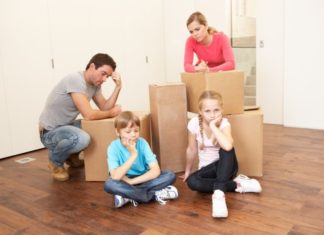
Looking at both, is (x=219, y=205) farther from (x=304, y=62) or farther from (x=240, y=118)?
(x=304, y=62)

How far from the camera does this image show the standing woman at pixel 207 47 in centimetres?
252

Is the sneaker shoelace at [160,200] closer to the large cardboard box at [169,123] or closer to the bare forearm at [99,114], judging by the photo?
the large cardboard box at [169,123]

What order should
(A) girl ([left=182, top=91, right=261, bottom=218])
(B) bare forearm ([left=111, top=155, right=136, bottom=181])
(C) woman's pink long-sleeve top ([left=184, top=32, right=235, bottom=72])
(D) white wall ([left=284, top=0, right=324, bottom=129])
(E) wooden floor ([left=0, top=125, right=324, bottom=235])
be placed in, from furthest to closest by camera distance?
1. (D) white wall ([left=284, top=0, right=324, bottom=129])
2. (C) woman's pink long-sleeve top ([left=184, top=32, right=235, bottom=72])
3. (A) girl ([left=182, top=91, right=261, bottom=218])
4. (B) bare forearm ([left=111, top=155, right=136, bottom=181])
5. (E) wooden floor ([left=0, top=125, right=324, bottom=235])

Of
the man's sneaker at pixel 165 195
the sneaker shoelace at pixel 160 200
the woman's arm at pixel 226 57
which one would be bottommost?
the sneaker shoelace at pixel 160 200

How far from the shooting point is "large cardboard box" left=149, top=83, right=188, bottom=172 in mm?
2441

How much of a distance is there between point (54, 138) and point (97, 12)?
1.87 metres

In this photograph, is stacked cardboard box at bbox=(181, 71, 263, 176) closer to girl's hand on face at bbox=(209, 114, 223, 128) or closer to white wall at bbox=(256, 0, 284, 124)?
girl's hand on face at bbox=(209, 114, 223, 128)

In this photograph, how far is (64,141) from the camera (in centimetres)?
240

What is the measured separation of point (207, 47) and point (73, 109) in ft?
3.73

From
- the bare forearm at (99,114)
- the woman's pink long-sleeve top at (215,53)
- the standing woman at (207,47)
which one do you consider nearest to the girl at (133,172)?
the bare forearm at (99,114)

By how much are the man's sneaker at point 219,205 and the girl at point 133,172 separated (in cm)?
27

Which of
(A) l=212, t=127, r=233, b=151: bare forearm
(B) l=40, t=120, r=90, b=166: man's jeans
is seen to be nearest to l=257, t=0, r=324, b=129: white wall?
(A) l=212, t=127, r=233, b=151: bare forearm

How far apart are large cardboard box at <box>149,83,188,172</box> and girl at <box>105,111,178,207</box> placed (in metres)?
0.40

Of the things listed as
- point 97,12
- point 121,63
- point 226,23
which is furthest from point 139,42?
point 226,23
